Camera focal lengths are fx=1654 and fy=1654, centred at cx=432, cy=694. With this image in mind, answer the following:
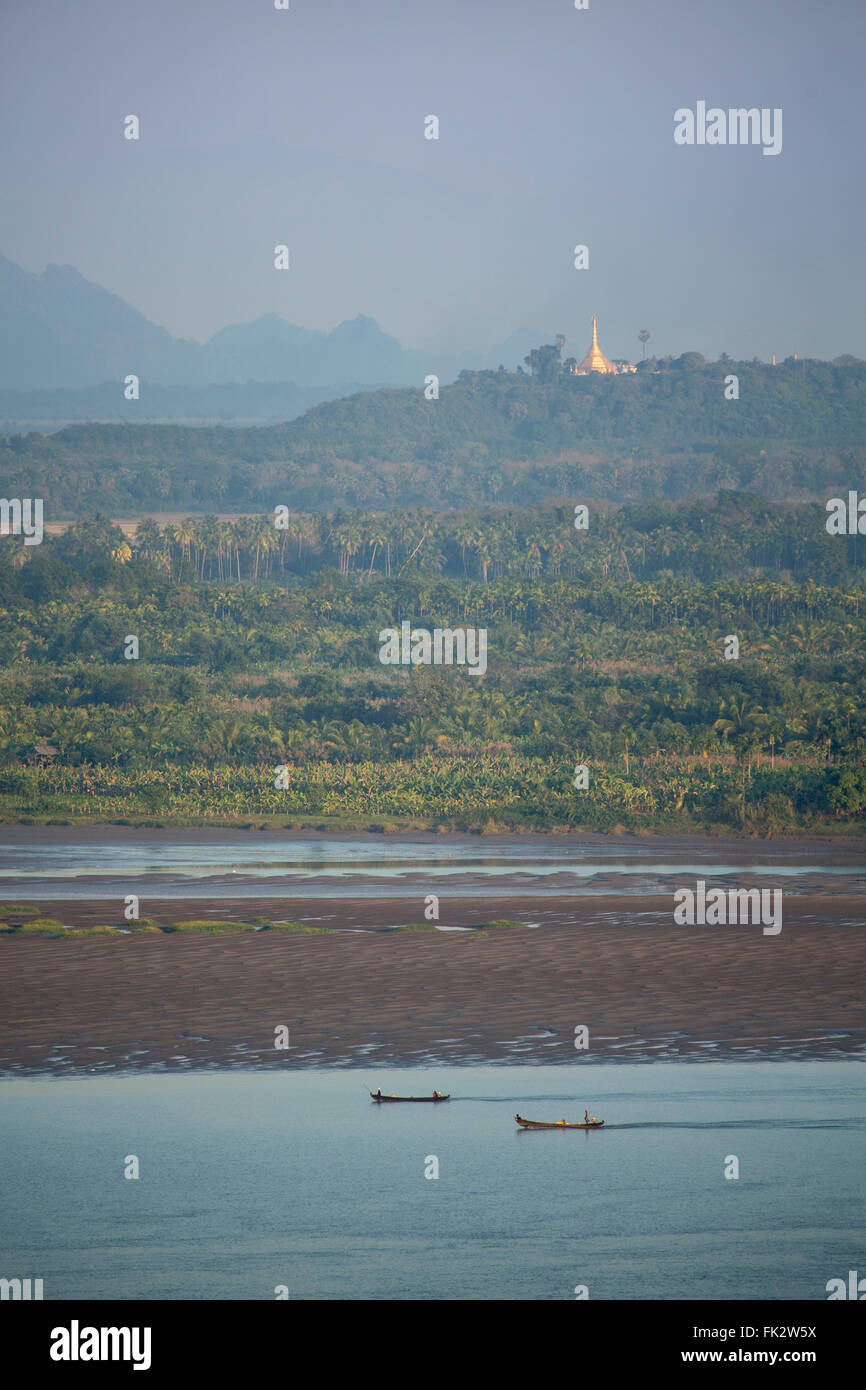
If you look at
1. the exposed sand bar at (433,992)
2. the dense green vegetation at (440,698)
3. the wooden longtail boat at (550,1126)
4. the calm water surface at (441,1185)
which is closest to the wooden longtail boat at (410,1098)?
the calm water surface at (441,1185)

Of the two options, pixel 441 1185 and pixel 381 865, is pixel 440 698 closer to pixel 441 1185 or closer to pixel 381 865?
pixel 381 865

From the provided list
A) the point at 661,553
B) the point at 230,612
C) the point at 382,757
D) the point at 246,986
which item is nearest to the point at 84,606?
the point at 230,612

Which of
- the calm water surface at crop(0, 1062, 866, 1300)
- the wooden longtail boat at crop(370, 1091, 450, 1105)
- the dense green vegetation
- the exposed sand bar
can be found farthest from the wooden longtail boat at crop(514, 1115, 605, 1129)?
the dense green vegetation

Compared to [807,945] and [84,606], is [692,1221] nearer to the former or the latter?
[807,945]

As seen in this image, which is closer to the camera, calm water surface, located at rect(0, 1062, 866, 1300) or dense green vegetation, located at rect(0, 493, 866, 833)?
calm water surface, located at rect(0, 1062, 866, 1300)

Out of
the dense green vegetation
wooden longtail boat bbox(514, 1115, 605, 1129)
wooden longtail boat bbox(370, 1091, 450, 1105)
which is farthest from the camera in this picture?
the dense green vegetation

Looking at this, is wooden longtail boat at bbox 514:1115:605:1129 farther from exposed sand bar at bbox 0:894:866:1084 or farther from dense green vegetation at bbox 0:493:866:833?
dense green vegetation at bbox 0:493:866:833

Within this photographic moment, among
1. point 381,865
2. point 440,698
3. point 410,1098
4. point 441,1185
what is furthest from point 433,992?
point 440,698
